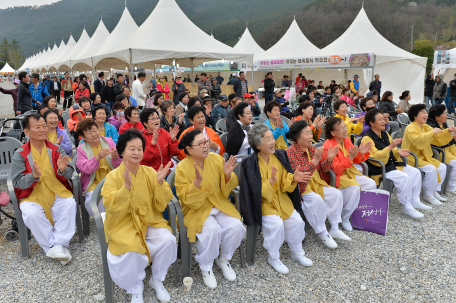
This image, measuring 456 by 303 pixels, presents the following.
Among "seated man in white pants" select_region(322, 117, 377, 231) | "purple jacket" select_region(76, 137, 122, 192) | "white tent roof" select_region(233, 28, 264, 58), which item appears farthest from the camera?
"white tent roof" select_region(233, 28, 264, 58)

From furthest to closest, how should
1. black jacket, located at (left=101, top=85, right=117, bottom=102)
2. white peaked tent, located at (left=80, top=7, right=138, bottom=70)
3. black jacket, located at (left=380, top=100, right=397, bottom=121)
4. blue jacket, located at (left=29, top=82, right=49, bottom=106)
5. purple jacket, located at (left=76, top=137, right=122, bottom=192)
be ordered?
white peaked tent, located at (left=80, top=7, right=138, bottom=70)
blue jacket, located at (left=29, top=82, right=49, bottom=106)
black jacket, located at (left=101, top=85, right=117, bottom=102)
black jacket, located at (left=380, top=100, right=397, bottom=121)
purple jacket, located at (left=76, top=137, right=122, bottom=192)

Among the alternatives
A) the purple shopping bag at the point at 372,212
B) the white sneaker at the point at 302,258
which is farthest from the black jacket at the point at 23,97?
the purple shopping bag at the point at 372,212

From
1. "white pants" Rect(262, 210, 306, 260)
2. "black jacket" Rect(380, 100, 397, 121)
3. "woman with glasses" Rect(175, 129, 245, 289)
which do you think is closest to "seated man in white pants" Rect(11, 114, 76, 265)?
"woman with glasses" Rect(175, 129, 245, 289)

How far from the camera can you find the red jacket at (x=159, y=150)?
3545 millimetres

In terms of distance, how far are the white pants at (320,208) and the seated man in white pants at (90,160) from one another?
82.1 inches

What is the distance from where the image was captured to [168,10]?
11477mm

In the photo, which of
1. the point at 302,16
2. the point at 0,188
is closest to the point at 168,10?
the point at 0,188

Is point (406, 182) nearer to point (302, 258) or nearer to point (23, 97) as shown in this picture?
point (302, 258)

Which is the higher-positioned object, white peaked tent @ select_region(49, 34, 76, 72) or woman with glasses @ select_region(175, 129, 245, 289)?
white peaked tent @ select_region(49, 34, 76, 72)

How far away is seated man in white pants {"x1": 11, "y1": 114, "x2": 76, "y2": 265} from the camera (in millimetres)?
2727

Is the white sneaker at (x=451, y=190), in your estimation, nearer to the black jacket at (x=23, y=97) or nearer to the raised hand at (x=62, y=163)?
the raised hand at (x=62, y=163)

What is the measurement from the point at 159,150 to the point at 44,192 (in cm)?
126

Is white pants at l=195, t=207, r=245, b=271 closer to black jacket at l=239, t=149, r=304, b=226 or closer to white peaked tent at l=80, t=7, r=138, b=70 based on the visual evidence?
black jacket at l=239, t=149, r=304, b=226

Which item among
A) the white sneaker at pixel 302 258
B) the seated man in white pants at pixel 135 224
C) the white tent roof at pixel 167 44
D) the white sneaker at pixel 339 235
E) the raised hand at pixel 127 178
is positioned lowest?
the white sneaker at pixel 302 258
